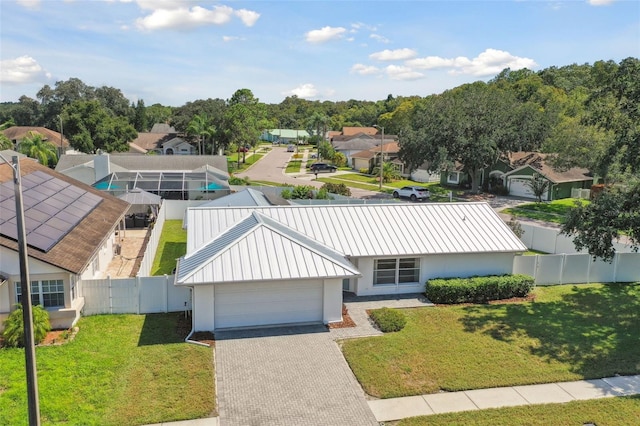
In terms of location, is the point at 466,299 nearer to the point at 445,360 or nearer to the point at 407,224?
the point at 407,224

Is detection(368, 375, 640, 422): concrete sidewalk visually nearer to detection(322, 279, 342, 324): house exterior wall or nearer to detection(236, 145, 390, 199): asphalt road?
detection(322, 279, 342, 324): house exterior wall

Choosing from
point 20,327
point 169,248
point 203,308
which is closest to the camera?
point 20,327

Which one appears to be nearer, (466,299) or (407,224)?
(466,299)

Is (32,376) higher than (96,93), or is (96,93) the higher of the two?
(96,93)

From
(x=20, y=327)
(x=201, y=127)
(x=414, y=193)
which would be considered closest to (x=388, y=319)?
(x=20, y=327)

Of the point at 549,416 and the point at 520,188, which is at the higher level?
the point at 520,188

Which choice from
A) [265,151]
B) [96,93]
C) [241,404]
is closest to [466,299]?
[241,404]

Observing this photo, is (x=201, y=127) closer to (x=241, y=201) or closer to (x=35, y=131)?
(x=35, y=131)
